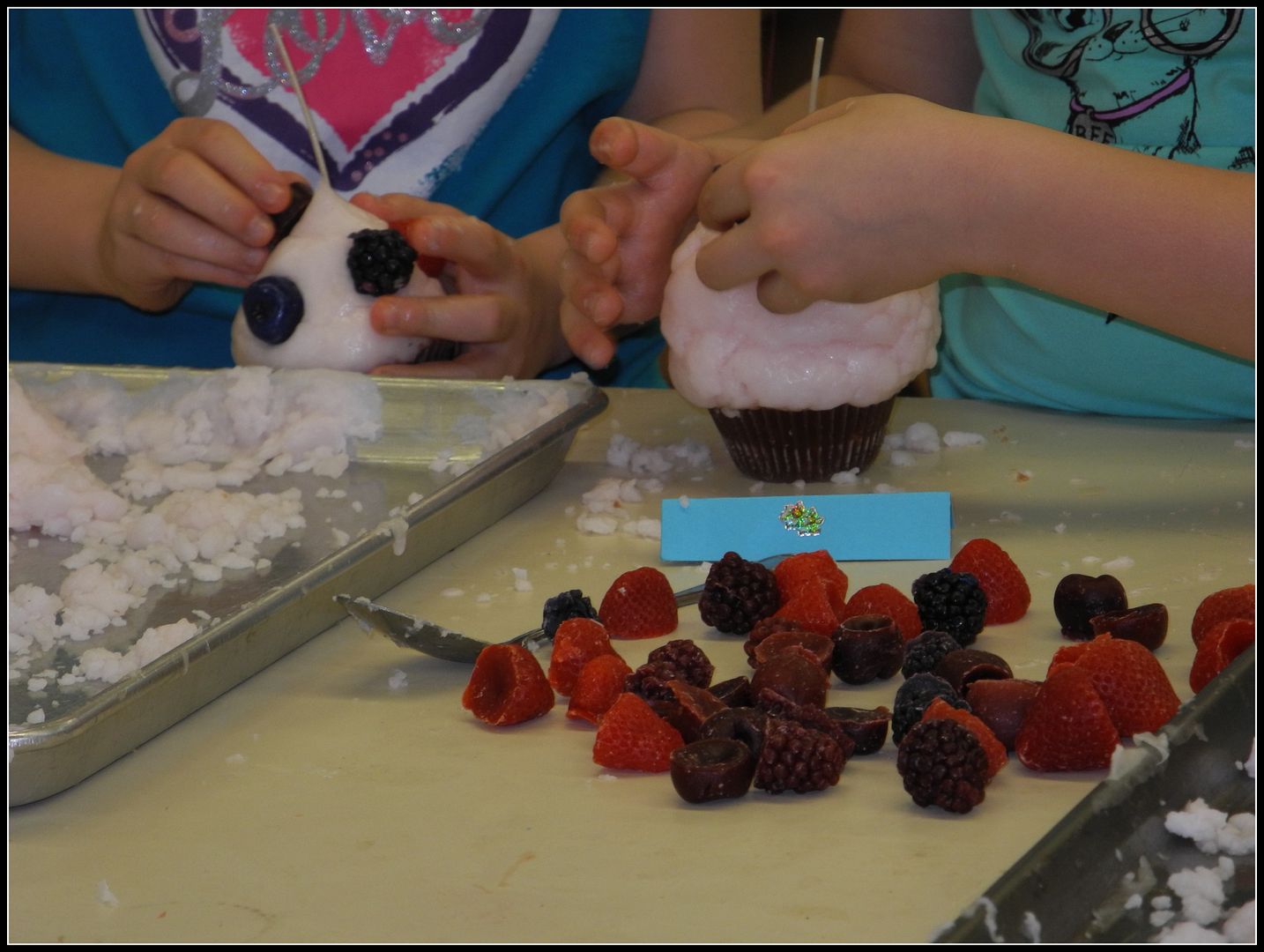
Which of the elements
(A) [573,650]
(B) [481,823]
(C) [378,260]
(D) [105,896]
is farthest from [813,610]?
(C) [378,260]

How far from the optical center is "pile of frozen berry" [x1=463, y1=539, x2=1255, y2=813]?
694mm

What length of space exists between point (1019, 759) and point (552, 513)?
51 centimetres

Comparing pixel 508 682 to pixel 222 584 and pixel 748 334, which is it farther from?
pixel 748 334

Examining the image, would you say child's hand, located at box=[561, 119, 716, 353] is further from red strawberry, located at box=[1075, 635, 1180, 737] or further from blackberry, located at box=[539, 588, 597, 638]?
red strawberry, located at box=[1075, 635, 1180, 737]

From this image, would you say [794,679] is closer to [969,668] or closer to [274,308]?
[969,668]

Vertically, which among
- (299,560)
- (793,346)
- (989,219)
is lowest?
(299,560)


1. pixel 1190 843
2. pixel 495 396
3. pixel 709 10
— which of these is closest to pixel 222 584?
pixel 495 396

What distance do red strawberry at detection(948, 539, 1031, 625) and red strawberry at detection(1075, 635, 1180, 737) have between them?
0.15 meters

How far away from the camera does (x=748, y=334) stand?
111 cm

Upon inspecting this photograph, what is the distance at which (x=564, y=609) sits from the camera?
88 centimetres

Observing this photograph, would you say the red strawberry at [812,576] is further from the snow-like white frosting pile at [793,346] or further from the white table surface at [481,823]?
the snow-like white frosting pile at [793,346]

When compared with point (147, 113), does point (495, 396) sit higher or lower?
lower

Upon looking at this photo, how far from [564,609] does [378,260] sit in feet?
1.71

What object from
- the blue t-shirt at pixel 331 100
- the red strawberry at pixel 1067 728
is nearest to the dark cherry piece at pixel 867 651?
the red strawberry at pixel 1067 728
